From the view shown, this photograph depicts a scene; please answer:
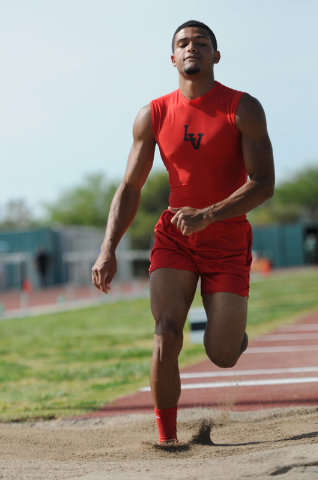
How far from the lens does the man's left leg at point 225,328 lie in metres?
3.69

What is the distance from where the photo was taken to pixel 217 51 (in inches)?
157

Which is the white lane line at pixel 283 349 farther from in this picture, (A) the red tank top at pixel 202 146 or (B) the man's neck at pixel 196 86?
(B) the man's neck at pixel 196 86

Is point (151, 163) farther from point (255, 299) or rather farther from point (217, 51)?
point (255, 299)

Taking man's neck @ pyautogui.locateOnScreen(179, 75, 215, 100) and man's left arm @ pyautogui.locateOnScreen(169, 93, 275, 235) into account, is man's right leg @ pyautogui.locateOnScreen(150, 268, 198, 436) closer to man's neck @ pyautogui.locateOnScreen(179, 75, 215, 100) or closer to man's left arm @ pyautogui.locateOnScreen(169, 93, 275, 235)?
man's left arm @ pyautogui.locateOnScreen(169, 93, 275, 235)

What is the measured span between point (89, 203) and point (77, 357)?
6711 cm

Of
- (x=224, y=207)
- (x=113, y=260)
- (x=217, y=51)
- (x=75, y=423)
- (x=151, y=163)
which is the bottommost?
(x=75, y=423)

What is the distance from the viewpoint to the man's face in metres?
3.80

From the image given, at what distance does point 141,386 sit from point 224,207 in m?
3.33

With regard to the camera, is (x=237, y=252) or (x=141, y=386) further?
(x=141, y=386)

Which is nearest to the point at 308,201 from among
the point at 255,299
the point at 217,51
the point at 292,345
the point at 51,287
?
the point at 51,287

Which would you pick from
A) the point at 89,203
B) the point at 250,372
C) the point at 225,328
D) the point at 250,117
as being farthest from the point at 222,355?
the point at 89,203

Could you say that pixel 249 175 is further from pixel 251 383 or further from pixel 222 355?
pixel 251 383

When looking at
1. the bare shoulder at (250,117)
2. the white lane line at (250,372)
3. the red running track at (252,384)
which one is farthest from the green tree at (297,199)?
the bare shoulder at (250,117)

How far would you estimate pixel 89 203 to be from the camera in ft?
247
